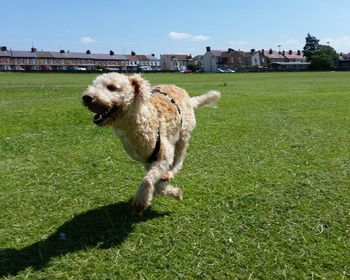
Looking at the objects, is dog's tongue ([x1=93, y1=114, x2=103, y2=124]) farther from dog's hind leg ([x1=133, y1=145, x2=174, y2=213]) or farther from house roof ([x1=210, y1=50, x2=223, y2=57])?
→ house roof ([x1=210, y1=50, x2=223, y2=57])

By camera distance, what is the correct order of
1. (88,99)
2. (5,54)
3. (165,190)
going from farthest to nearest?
(5,54)
(165,190)
(88,99)

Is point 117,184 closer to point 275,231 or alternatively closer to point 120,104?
point 120,104

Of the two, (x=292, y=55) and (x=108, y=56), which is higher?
(x=108, y=56)

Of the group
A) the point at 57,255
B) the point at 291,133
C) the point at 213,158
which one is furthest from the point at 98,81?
the point at 291,133

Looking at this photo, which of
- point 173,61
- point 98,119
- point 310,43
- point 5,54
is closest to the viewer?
point 98,119

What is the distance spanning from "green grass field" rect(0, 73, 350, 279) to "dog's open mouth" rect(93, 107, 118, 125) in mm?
1107

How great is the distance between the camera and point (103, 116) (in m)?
4.13

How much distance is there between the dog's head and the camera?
4.00 meters

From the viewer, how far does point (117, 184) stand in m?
5.74

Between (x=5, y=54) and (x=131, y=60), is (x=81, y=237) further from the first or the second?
(x=131, y=60)

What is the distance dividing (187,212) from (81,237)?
121 cm

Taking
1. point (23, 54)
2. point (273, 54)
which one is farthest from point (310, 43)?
point (23, 54)

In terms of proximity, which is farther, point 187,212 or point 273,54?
point 273,54

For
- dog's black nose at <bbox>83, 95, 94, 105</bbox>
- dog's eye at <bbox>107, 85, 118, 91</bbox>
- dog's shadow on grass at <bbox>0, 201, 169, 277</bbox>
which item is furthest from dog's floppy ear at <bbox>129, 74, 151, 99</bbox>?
dog's shadow on grass at <bbox>0, 201, 169, 277</bbox>
